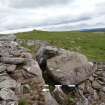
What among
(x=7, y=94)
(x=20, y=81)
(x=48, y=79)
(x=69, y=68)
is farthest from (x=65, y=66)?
(x=7, y=94)

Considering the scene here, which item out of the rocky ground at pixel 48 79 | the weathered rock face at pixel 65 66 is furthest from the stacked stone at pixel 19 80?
the weathered rock face at pixel 65 66

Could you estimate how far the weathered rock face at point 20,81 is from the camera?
25.2m

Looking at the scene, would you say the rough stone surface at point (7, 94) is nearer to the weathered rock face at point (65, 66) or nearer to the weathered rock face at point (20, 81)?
the weathered rock face at point (20, 81)

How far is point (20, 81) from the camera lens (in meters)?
27.7

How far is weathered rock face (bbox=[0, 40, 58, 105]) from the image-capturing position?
2525 cm

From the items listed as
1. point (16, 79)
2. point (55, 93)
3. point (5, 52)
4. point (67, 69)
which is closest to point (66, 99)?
point (55, 93)

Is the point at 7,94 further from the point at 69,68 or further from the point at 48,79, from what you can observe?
the point at 69,68

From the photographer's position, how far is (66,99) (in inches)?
1163

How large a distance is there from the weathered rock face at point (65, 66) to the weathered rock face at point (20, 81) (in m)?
2.64

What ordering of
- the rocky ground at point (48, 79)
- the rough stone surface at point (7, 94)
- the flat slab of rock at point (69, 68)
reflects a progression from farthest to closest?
the flat slab of rock at point (69, 68) → the rocky ground at point (48, 79) → the rough stone surface at point (7, 94)

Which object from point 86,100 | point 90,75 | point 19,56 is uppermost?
point 19,56

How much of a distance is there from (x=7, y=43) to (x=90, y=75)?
9717 millimetres

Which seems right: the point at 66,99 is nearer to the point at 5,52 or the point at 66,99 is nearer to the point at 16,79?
the point at 16,79

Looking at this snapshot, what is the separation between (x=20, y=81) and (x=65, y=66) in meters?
5.89
